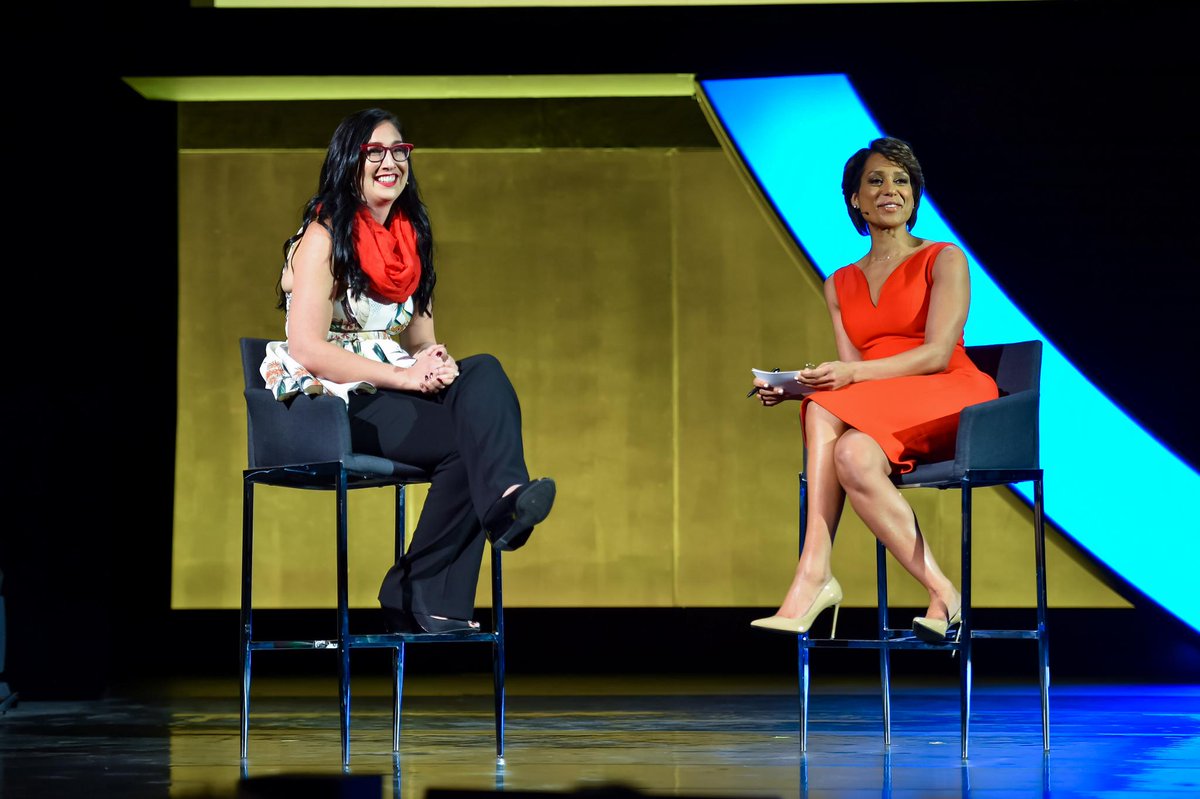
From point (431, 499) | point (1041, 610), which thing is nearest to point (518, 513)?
point (431, 499)

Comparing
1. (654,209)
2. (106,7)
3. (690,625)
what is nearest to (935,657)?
(690,625)

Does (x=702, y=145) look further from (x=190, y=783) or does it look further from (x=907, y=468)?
(x=190, y=783)

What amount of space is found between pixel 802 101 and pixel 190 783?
337 centimetres

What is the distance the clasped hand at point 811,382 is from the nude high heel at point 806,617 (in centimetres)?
43

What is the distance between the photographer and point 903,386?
10.7 ft

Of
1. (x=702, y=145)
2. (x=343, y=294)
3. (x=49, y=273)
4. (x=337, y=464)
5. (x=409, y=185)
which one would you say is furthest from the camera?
(x=702, y=145)

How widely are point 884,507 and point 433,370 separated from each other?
104 centimetres

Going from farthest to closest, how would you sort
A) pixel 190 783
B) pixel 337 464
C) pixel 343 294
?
pixel 343 294
pixel 337 464
pixel 190 783

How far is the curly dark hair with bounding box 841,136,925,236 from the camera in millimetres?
3469

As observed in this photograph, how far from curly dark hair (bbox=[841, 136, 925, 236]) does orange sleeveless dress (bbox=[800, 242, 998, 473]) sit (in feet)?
0.42

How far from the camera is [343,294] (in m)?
3.09

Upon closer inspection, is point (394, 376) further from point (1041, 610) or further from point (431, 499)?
point (1041, 610)

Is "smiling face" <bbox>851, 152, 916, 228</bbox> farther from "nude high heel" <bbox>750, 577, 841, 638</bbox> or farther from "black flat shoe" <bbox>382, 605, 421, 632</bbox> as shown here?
"black flat shoe" <bbox>382, 605, 421, 632</bbox>

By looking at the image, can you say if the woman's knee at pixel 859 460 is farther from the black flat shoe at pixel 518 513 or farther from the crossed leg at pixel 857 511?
the black flat shoe at pixel 518 513
